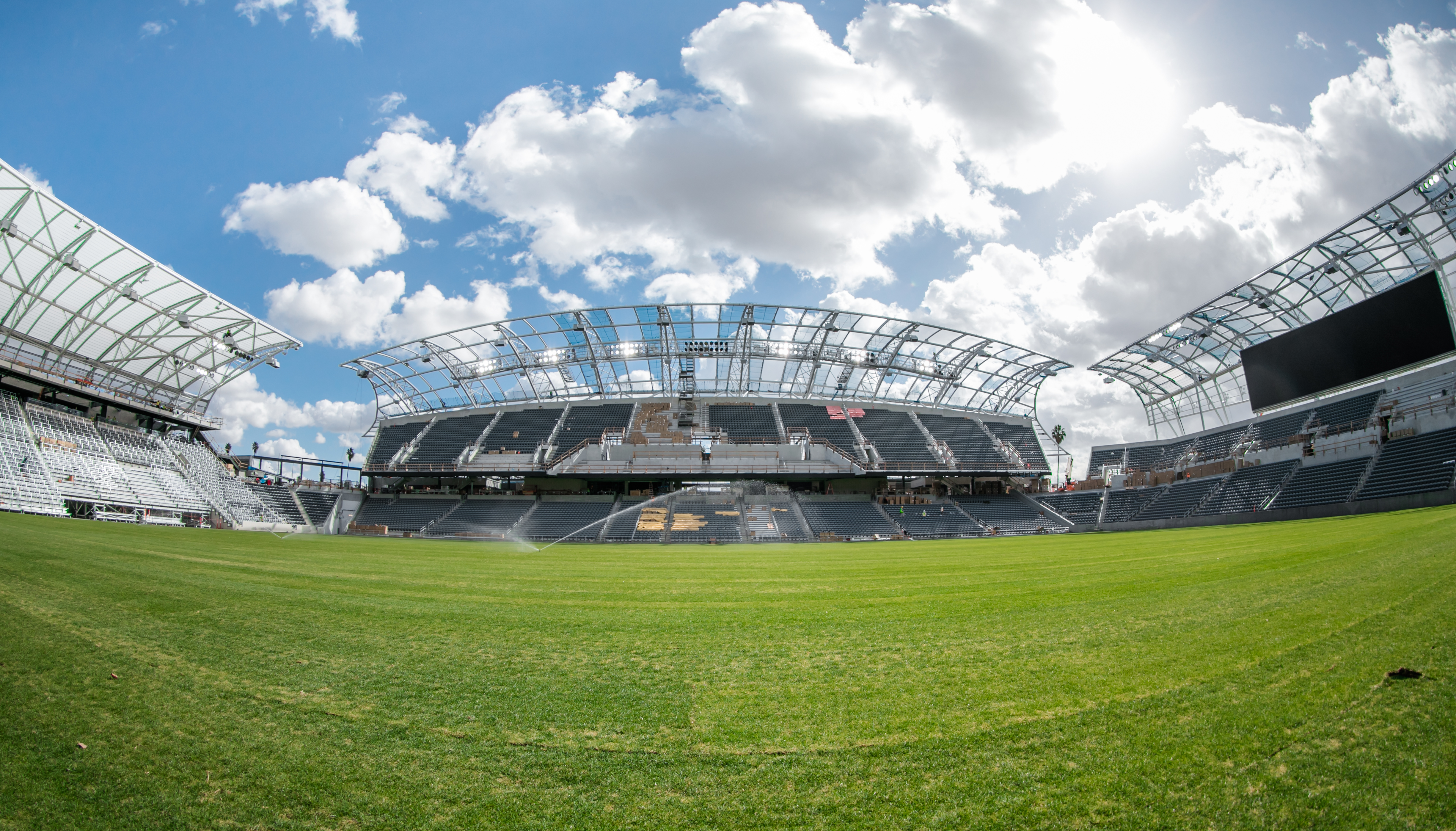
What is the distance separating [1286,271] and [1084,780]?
38.7 metres

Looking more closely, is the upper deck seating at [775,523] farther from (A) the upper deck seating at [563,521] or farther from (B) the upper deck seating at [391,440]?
(B) the upper deck seating at [391,440]

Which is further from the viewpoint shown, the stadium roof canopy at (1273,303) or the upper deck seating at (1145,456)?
the upper deck seating at (1145,456)

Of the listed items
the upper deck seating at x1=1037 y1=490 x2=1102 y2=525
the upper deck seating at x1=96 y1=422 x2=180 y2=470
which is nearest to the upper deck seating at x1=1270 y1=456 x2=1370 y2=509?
the upper deck seating at x1=1037 y1=490 x2=1102 y2=525

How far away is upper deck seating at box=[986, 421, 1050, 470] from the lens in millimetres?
46781

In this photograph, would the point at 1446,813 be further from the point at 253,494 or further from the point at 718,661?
the point at 253,494

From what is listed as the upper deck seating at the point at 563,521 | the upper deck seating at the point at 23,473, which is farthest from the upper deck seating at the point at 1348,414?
the upper deck seating at the point at 23,473

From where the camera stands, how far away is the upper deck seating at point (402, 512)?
39.8m

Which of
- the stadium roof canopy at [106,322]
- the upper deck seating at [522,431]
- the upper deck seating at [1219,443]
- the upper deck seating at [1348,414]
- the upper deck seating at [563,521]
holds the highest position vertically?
the stadium roof canopy at [106,322]

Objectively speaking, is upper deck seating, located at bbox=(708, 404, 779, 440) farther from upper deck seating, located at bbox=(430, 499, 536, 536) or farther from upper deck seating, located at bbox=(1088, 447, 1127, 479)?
upper deck seating, located at bbox=(1088, 447, 1127, 479)

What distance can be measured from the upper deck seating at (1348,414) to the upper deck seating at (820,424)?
26.0 metres

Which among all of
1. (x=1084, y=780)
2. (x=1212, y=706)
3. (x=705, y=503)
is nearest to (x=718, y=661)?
(x=1084, y=780)

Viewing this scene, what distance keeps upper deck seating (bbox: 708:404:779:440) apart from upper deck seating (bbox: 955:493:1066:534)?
50.7 ft

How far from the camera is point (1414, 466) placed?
22438mm

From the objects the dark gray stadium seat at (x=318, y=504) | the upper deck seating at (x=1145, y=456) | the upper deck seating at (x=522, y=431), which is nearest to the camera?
the dark gray stadium seat at (x=318, y=504)
